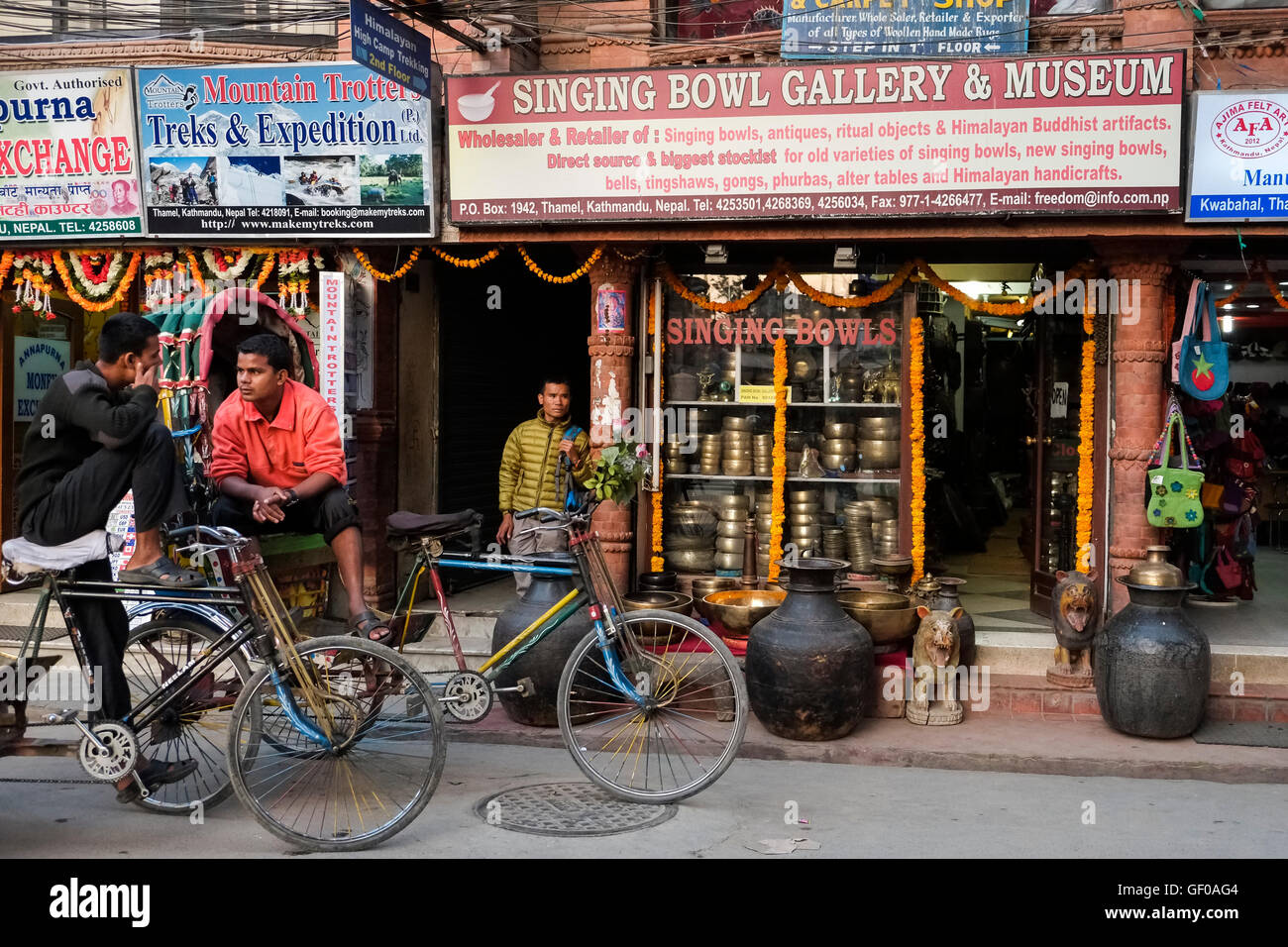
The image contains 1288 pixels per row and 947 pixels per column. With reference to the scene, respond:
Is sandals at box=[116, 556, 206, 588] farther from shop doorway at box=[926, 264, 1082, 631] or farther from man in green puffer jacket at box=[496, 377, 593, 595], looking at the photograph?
shop doorway at box=[926, 264, 1082, 631]

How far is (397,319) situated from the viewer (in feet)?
32.9

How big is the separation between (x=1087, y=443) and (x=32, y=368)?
909 cm

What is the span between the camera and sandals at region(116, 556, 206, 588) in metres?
5.35

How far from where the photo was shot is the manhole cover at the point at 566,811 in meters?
5.62

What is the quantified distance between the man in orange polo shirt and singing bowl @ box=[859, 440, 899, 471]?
469cm

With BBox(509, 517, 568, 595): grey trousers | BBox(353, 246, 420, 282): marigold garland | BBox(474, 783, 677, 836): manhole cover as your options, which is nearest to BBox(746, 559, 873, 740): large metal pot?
BBox(474, 783, 677, 836): manhole cover

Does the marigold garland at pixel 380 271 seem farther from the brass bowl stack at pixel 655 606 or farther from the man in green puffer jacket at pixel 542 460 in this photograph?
the brass bowl stack at pixel 655 606

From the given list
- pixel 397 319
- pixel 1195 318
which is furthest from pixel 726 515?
pixel 1195 318

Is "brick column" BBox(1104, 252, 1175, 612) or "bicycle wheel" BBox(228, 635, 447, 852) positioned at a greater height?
"brick column" BBox(1104, 252, 1175, 612)

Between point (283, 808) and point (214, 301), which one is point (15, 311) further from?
point (283, 808)

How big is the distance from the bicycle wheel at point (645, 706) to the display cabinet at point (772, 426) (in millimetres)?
3211

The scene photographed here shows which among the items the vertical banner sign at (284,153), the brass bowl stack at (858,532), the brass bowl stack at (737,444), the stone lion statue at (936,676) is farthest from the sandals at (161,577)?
the brass bowl stack at (858,532)

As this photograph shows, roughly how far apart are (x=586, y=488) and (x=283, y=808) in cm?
374

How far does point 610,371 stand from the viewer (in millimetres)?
9172
